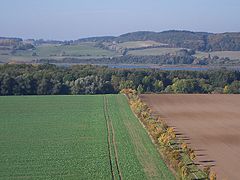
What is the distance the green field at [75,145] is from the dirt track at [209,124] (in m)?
3.02

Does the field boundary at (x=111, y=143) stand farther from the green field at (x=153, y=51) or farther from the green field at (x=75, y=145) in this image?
the green field at (x=153, y=51)

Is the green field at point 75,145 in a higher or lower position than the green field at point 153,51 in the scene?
higher

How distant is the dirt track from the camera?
89.1 ft

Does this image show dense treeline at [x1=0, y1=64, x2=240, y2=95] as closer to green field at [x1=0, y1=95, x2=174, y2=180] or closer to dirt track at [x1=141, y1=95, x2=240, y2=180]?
dirt track at [x1=141, y1=95, x2=240, y2=180]

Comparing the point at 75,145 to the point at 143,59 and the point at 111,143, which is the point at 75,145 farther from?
the point at 143,59

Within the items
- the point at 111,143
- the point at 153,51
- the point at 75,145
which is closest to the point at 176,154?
the point at 111,143

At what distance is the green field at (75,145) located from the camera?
23.5 m

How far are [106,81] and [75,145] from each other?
49.9m

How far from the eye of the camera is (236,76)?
86625 millimetres

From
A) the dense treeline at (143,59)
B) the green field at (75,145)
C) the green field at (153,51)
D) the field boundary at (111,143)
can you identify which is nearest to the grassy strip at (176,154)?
the green field at (75,145)

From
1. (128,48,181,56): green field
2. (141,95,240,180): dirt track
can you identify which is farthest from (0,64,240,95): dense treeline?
(128,48,181,56): green field

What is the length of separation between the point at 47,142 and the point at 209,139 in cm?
1092

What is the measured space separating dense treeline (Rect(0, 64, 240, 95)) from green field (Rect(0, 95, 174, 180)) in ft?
72.3

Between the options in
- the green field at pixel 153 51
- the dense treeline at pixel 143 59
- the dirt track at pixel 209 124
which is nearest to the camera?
the dirt track at pixel 209 124
